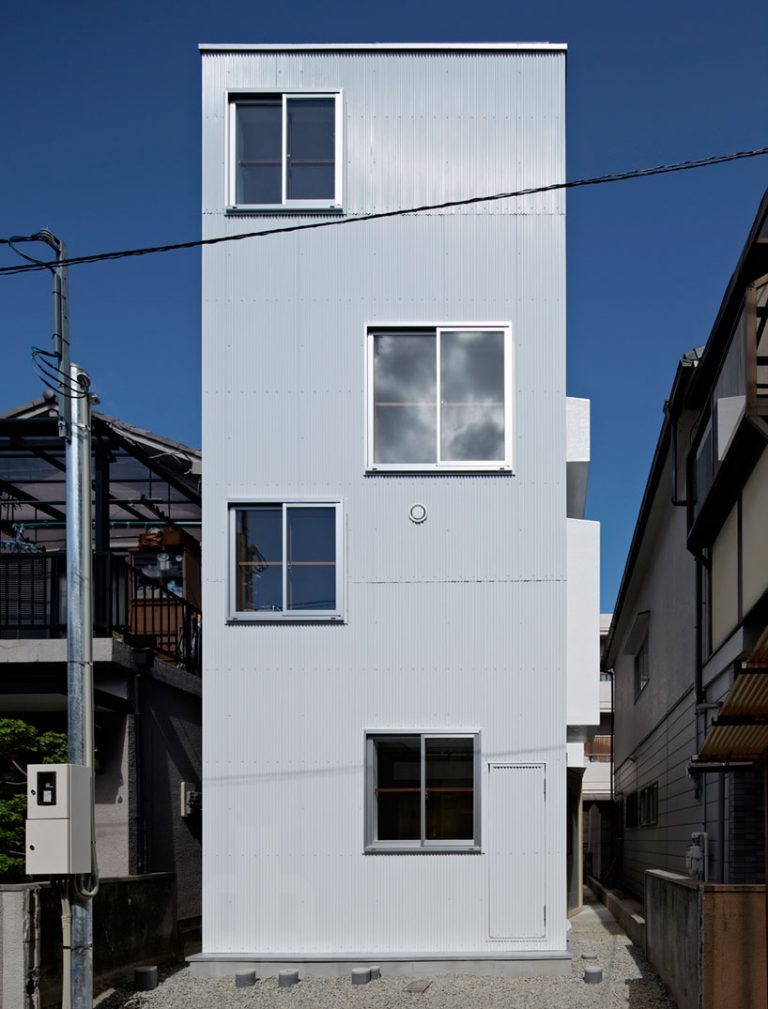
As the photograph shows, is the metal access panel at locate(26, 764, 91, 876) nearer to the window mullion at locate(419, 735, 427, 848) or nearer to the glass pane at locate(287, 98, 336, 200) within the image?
the window mullion at locate(419, 735, 427, 848)

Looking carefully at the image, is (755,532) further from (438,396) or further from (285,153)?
(285,153)

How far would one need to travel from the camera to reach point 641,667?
2500 cm

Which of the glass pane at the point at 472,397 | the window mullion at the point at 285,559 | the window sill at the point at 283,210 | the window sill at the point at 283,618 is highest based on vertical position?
the window sill at the point at 283,210

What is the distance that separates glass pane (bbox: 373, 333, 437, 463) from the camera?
13.2 meters

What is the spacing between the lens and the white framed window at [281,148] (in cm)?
1355

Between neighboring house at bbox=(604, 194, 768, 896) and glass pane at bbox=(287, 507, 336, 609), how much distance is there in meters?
3.93

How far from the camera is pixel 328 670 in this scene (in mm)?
12922

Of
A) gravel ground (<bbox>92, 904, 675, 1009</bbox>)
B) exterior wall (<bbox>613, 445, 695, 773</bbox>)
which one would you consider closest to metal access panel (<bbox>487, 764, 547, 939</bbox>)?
gravel ground (<bbox>92, 904, 675, 1009</bbox>)

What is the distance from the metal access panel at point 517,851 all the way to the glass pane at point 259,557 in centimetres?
298

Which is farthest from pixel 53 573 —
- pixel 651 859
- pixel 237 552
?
pixel 651 859

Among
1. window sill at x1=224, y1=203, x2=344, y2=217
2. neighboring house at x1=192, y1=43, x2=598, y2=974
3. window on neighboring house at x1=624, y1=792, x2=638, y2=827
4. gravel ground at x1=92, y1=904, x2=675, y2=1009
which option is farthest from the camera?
window on neighboring house at x1=624, y1=792, x2=638, y2=827

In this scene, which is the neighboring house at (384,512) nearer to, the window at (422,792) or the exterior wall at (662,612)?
the window at (422,792)

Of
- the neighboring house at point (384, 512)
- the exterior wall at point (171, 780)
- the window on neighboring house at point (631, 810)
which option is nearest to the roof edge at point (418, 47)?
the neighboring house at point (384, 512)

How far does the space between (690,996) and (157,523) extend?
41.8 ft
